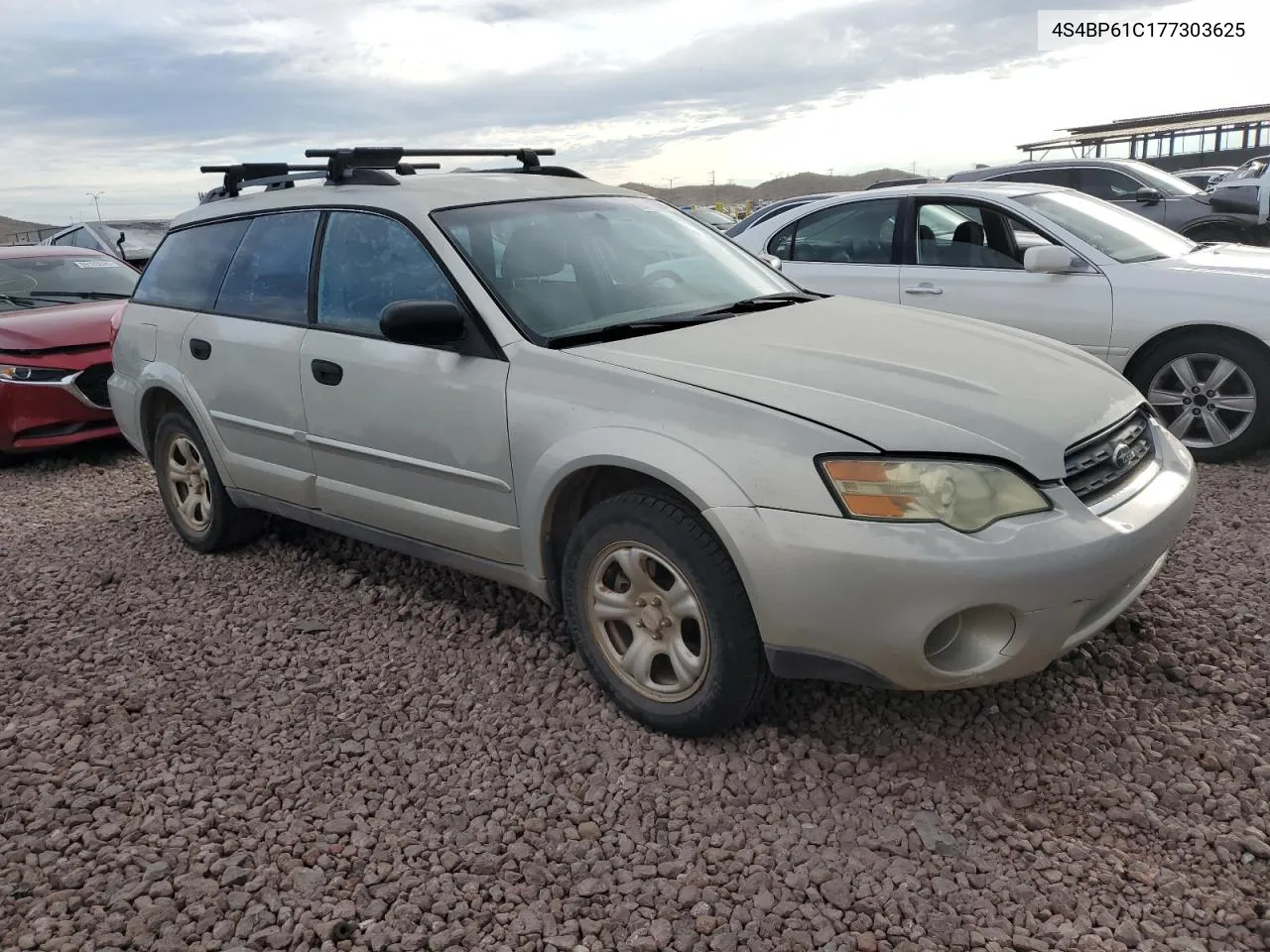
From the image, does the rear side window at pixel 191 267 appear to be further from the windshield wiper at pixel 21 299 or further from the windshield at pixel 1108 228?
the windshield at pixel 1108 228

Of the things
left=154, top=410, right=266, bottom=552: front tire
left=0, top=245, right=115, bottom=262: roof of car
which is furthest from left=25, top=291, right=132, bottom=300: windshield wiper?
left=154, top=410, right=266, bottom=552: front tire

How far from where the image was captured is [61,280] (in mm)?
8453

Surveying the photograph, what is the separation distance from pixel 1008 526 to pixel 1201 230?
35.2 feet

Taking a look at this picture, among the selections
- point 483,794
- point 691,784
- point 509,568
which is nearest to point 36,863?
point 483,794

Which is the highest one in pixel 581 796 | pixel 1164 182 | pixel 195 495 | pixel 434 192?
pixel 434 192

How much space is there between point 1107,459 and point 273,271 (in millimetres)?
3281

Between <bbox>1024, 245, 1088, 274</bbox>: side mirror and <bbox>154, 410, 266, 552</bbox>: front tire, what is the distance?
4442 millimetres

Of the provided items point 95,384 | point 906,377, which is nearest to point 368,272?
point 906,377

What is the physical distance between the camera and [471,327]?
347cm

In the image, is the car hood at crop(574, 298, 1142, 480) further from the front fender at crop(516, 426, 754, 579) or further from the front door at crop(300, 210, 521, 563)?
the front door at crop(300, 210, 521, 563)

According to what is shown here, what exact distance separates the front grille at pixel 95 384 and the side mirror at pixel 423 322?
15.7 feet

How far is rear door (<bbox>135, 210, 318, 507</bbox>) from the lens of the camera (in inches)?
165

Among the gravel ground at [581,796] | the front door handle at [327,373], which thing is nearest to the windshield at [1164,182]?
the gravel ground at [581,796]

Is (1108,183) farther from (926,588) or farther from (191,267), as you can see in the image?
(926,588)
